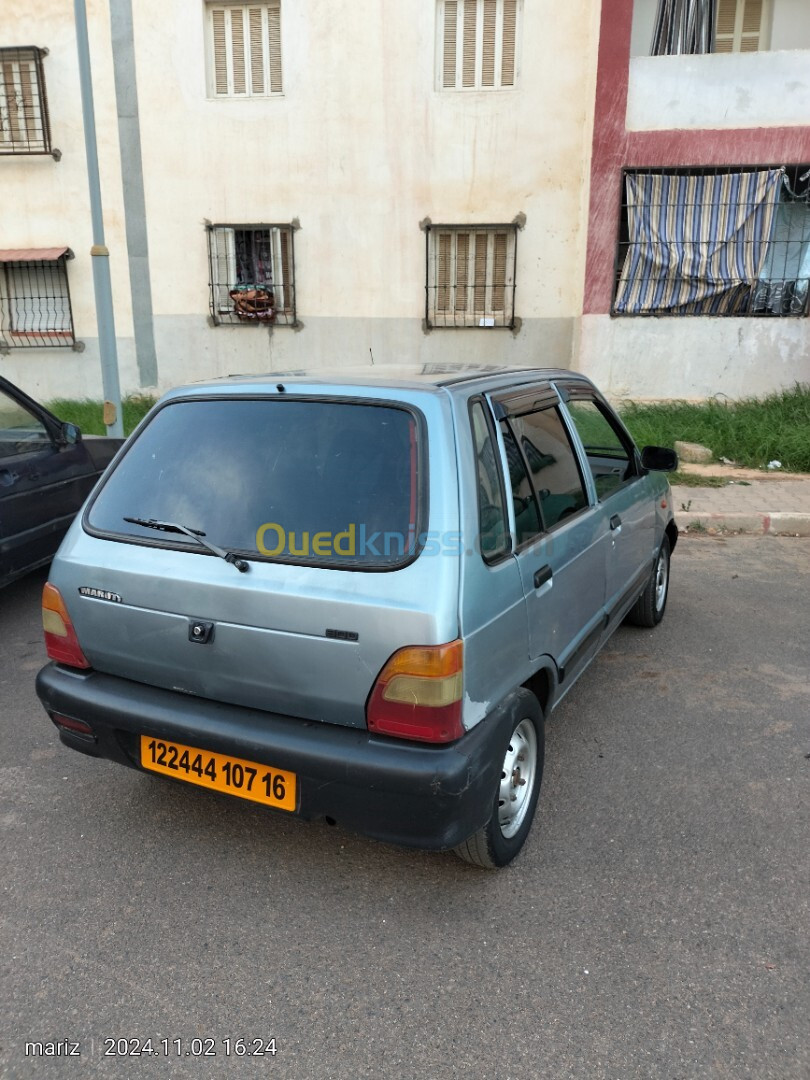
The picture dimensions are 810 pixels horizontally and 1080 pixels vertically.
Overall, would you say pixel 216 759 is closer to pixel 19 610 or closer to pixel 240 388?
pixel 240 388

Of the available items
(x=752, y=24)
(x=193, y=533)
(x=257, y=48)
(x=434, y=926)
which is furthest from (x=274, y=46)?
(x=434, y=926)

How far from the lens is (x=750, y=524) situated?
279 inches

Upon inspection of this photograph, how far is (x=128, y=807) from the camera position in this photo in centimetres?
294

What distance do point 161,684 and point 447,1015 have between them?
1.26 m

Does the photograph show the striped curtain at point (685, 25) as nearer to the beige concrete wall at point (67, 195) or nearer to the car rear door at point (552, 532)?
the beige concrete wall at point (67, 195)

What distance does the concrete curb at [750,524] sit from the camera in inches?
277

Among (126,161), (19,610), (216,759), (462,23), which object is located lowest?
(19,610)

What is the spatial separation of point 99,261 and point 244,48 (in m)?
5.37

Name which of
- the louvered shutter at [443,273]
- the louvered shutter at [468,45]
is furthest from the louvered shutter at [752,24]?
the louvered shutter at [443,273]

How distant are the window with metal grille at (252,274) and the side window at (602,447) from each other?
8299 millimetres

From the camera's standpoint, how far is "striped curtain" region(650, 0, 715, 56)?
33.3 ft

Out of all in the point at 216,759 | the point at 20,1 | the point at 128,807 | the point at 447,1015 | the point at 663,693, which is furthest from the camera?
the point at 20,1

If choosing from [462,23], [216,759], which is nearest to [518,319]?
[462,23]

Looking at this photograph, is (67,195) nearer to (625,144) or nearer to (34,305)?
(34,305)
